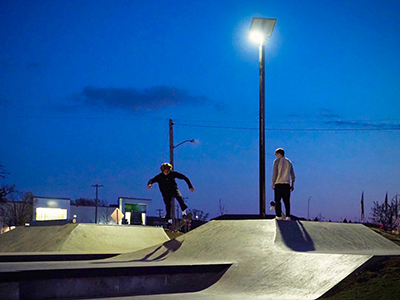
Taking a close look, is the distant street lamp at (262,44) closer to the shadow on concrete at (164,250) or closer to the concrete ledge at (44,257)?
the shadow on concrete at (164,250)

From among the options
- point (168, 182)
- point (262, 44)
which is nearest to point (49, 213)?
point (262, 44)

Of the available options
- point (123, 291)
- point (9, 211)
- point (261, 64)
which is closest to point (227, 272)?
point (123, 291)

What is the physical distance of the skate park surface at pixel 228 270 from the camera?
7.41m

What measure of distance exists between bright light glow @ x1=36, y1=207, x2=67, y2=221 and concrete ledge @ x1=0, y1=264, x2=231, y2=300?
193 ft

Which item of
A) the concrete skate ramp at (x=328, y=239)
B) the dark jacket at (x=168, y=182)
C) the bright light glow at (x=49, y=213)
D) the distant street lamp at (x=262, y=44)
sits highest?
the distant street lamp at (x=262, y=44)

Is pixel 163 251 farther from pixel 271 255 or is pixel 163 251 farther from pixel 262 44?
pixel 262 44

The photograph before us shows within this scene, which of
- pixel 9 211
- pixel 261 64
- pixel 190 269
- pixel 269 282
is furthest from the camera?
pixel 9 211

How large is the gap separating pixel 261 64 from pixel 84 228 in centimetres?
716

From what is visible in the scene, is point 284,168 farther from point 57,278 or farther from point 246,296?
point 57,278

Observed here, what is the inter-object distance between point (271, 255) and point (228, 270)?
81 cm

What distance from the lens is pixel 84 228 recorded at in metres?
15.6

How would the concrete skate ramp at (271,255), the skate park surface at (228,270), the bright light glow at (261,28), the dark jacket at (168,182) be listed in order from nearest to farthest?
1. the skate park surface at (228,270)
2. the concrete skate ramp at (271,255)
3. the dark jacket at (168,182)
4. the bright light glow at (261,28)

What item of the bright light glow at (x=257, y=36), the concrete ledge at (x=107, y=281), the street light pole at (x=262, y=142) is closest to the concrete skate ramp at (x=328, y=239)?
the concrete ledge at (x=107, y=281)

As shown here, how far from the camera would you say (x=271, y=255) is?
29.9ft
